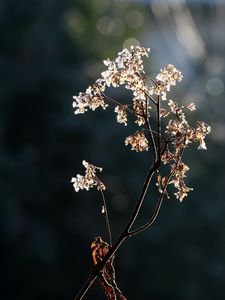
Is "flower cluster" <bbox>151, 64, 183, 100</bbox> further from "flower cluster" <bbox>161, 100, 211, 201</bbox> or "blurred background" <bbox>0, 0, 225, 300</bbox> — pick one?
"blurred background" <bbox>0, 0, 225, 300</bbox>

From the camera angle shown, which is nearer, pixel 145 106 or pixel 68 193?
pixel 145 106

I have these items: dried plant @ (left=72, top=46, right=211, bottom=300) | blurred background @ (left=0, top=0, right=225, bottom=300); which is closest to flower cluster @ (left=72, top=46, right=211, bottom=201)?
dried plant @ (left=72, top=46, right=211, bottom=300)

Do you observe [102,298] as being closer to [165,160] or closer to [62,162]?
[62,162]

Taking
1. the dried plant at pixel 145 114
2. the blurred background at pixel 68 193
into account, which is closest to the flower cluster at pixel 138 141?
the dried plant at pixel 145 114

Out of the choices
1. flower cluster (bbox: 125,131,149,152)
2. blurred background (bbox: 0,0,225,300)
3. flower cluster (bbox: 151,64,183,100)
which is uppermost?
blurred background (bbox: 0,0,225,300)

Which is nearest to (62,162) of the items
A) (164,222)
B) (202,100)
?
(164,222)

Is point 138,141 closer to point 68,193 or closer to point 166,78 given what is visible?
point 166,78

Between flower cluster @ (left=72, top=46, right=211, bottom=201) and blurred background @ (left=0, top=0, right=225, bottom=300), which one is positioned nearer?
flower cluster @ (left=72, top=46, right=211, bottom=201)

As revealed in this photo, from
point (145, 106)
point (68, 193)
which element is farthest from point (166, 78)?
point (68, 193)
